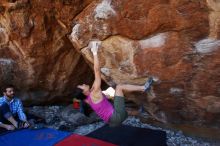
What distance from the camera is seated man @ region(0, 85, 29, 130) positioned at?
17.9ft

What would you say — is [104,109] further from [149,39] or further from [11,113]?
[11,113]

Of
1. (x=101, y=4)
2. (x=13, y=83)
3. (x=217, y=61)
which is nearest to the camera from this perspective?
(x=217, y=61)

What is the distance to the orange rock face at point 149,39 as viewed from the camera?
435cm

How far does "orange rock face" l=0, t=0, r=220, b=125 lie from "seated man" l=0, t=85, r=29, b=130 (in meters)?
Answer: 0.91

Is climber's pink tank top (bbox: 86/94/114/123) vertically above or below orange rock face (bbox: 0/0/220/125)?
below

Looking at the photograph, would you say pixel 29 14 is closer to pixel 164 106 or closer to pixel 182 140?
pixel 164 106

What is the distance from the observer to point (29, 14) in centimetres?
557

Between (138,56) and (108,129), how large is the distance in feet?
4.62

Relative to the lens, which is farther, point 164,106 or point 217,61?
point 164,106

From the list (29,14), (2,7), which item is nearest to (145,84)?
(29,14)

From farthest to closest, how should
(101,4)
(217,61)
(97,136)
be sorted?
(97,136) → (101,4) → (217,61)

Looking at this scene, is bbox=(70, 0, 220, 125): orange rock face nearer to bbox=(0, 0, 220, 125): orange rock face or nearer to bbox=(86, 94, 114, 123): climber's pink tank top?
bbox=(0, 0, 220, 125): orange rock face

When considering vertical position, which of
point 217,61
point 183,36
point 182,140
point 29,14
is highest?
point 29,14

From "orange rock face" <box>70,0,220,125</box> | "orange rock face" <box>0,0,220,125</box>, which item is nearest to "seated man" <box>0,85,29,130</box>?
"orange rock face" <box>0,0,220,125</box>
